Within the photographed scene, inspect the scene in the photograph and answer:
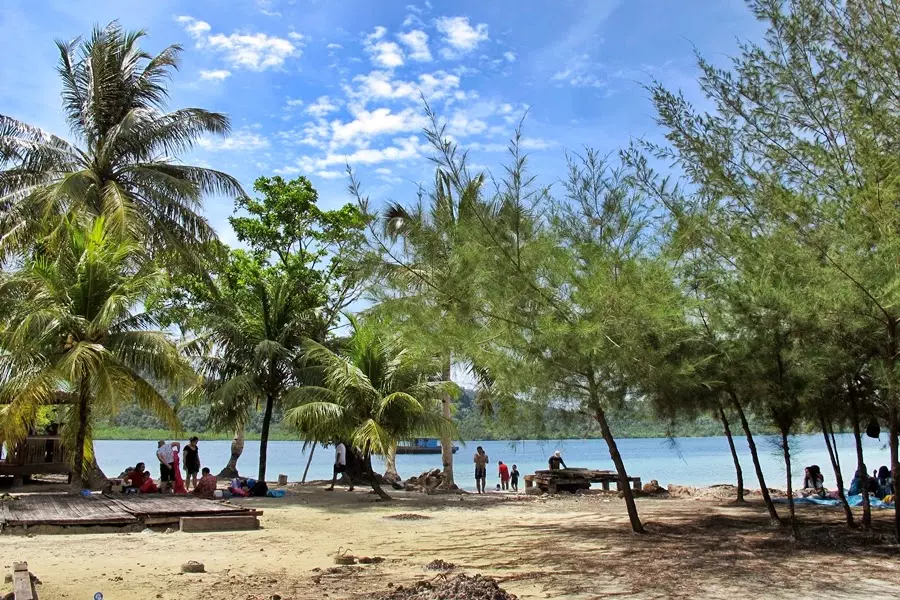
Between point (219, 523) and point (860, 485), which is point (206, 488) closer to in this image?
point (219, 523)

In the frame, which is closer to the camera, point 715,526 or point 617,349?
point 617,349

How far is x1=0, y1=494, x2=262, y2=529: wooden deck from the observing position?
10.5 m

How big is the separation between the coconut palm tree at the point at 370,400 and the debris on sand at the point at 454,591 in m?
10.1

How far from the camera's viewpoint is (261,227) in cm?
2325

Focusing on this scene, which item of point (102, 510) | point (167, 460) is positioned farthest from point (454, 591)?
point (167, 460)

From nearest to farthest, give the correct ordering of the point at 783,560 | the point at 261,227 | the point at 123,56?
the point at 783,560 → the point at 123,56 → the point at 261,227

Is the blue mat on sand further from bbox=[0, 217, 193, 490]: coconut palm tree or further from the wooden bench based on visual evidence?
bbox=[0, 217, 193, 490]: coconut palm tree

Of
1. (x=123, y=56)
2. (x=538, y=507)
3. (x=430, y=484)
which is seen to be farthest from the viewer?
(x=430, y=484)

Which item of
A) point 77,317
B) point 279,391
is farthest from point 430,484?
point 77,317

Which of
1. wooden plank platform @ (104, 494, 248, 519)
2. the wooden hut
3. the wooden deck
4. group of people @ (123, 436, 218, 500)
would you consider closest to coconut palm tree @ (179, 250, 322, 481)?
group of people @ (123, 436, 218, 500)

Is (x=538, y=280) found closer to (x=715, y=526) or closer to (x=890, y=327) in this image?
(x=890, y=327)

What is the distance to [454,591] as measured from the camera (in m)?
5.99

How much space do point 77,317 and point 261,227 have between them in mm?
9806

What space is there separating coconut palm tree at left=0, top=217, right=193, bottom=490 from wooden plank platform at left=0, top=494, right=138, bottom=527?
158cm
